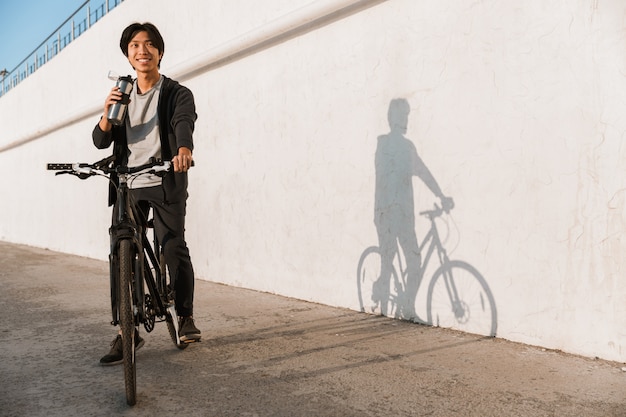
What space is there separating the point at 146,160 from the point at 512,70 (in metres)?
2.46

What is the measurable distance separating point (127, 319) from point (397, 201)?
2.59m

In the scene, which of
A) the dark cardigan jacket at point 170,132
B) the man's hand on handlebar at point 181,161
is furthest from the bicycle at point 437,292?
the man's hand on handlebar at point 181,161

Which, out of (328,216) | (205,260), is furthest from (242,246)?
(328,216)

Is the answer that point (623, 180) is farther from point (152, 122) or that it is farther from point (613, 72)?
point (152, 122)

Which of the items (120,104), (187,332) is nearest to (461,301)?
(187,332)

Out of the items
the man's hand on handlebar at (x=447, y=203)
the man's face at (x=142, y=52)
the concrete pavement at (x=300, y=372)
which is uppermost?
the man's face at (x=142, y=52)

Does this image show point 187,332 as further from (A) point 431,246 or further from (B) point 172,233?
(A) point 431,246

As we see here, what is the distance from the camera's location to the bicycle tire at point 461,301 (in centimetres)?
422

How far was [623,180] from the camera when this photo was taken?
11.4ft

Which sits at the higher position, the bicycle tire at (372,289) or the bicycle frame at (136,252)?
the bicycle frame at (136,252)

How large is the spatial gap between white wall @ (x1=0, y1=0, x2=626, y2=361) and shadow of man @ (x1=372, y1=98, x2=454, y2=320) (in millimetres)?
85

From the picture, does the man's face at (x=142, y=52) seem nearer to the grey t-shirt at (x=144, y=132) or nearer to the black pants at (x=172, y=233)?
the grey t-shirt at (x=144, y=132)

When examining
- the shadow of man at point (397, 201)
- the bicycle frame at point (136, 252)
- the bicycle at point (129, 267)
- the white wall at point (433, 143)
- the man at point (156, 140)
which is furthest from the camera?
the shadow of man at point (397, 201)

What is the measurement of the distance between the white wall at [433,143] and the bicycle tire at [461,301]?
8 cm
